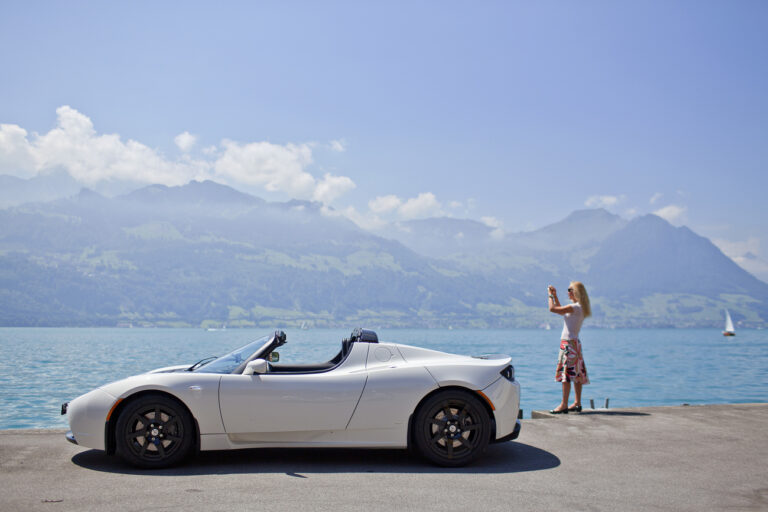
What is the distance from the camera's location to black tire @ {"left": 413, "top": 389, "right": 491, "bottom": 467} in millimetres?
5910

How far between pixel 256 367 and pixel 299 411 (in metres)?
0.55

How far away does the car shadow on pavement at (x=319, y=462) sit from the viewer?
5727mm

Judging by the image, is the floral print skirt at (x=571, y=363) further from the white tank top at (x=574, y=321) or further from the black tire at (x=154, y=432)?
the black tire at (x=154, y=432)

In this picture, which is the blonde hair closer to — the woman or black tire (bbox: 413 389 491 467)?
the woman

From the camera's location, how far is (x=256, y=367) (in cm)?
582

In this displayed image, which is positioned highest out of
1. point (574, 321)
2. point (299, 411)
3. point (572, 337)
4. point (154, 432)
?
point (574, 321)

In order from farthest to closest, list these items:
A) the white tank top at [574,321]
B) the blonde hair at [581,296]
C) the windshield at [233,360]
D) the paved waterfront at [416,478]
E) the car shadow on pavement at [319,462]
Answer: the blonde hair at [581,296] → the white tank top at [574,321] → the windshield at [233,360] → the car shadow on pavement at [319,462] → the paved waterfront at [416,478]

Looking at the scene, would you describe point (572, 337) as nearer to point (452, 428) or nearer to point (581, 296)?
point (581, 296)

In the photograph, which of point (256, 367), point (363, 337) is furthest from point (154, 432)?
point (363, 337)

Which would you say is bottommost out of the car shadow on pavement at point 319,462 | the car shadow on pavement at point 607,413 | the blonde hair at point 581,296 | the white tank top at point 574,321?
the car shadow on pavement at point 319,462

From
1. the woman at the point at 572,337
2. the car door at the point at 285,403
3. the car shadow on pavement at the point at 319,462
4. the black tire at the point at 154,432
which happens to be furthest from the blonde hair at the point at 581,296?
the black tire at the point at 154,432

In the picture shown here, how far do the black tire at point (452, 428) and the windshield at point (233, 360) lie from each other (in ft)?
5.37

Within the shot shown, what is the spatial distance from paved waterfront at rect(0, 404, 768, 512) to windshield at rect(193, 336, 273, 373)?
845mm

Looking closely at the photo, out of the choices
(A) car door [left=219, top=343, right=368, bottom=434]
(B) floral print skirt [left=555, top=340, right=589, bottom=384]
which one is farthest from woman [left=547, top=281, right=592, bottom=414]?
(A) car door [left=219, top=343, right=368, bottom=434]
